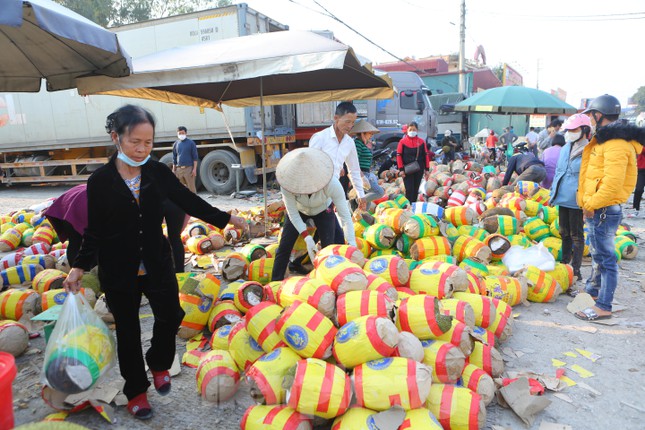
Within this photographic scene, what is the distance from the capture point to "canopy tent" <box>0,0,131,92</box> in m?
2.70

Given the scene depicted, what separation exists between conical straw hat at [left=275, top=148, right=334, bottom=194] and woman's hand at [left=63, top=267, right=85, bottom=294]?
152 cm

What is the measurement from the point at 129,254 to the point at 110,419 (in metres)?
1.02

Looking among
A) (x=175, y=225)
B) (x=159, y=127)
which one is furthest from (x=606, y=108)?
(x=159, y=127)

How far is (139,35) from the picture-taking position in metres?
10.5

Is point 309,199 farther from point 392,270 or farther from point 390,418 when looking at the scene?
point 390,418

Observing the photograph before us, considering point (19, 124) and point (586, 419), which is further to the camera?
point (19, 124)

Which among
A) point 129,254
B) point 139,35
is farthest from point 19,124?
point 129,254

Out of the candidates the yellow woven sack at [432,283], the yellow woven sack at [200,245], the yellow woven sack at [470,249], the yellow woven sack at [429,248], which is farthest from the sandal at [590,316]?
the yellow woven sack at [200,245]

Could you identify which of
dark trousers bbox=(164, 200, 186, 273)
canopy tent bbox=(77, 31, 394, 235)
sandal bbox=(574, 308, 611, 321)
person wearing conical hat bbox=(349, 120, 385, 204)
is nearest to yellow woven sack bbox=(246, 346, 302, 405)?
dark trousers bbox=(164, 200, 186, 273)

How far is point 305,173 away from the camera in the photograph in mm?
3203

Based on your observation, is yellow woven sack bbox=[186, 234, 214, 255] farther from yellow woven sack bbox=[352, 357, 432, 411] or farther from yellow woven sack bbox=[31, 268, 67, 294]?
yellow woven sack bbox=[352, 357, 432, 411]

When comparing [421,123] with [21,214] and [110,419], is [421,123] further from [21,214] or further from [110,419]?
[110,419]

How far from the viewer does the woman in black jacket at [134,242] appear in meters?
2.24

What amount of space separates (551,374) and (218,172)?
950cm
